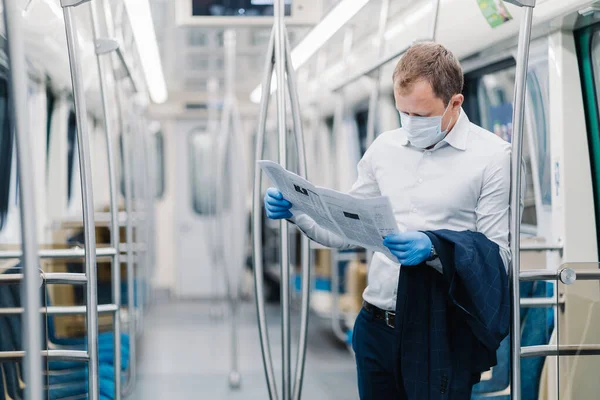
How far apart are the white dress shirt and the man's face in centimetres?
6

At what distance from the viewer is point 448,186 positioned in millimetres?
2086

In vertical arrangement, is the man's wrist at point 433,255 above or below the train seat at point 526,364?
above

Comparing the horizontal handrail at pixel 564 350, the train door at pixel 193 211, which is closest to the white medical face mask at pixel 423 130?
the horizontal handrail at pixel 564 350

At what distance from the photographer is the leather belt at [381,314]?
2.19 m

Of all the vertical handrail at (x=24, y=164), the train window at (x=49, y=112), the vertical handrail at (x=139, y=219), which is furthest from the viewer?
the train window at (x=49, y=112)

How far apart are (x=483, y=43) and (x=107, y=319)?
2.77 meters

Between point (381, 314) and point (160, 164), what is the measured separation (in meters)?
9.82

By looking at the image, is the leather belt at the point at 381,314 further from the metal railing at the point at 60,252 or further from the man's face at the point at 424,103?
the metal railing at the point at 60,252

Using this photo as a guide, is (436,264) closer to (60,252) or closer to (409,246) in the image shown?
(409,246)

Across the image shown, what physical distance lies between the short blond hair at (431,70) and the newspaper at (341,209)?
375 millimetres

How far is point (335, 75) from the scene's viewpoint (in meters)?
7.71

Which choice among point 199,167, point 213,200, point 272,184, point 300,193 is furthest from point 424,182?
point 199,167

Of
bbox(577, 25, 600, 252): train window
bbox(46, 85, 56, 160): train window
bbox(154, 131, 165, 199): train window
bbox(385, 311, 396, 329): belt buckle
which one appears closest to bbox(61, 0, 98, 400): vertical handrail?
bbox(385, 311, 396, 329): belt buckle

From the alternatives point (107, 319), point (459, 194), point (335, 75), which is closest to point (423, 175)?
point (459, 194)
